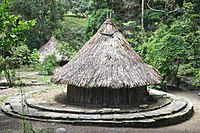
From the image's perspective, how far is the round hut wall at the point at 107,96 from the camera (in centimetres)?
1101

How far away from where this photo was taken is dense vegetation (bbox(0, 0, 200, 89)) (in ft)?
33.4

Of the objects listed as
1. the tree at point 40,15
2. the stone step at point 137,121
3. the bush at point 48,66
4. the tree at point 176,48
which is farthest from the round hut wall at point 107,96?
the tree at point 40,15

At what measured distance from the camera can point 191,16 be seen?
17.4 metres

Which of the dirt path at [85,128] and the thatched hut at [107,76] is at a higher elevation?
the thatched hut at [107,76]

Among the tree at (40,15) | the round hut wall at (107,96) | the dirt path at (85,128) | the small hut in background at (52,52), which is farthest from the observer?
the tree at (40,15)

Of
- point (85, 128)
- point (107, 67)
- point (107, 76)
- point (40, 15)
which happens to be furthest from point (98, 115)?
point (40, 15)

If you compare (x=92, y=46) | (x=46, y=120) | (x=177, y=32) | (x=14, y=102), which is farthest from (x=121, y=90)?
(x=177, y=32)

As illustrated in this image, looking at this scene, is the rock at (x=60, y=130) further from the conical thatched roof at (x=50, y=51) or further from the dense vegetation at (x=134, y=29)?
the conical thatched roof at (x=50, y=51)

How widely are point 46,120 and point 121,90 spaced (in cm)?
297

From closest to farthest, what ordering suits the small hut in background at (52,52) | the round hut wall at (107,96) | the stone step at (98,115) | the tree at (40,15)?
the stone step at (98,115) → the round hut wall at (107,96) → the small hut in background at (52,52) → the tree at (40,15)

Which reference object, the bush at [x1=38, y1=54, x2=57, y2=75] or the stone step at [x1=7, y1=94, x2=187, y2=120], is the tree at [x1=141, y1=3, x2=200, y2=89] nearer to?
the stone step at [x1=7, y1=94, x2=187, y2=120]

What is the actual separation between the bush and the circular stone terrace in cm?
1100

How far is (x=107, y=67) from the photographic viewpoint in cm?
1103

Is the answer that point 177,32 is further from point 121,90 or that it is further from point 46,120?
point 46,120
